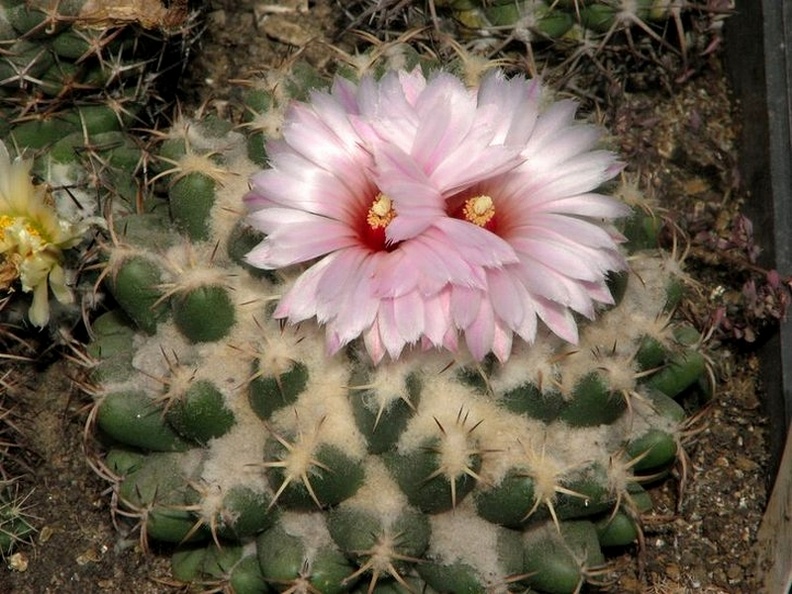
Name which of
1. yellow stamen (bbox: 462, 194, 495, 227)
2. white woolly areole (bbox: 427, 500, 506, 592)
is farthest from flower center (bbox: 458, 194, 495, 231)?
white woolly areole (bbox: 427, 500, 506, 592)

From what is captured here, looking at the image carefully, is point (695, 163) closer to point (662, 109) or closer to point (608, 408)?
point (662, 109)

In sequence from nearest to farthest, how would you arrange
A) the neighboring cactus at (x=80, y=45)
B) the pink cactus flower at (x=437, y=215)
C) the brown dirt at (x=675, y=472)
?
the pink cactus flower at (x=437, y=215) → the neighboring cactus at (x=80, y=45) → the brown dirt at (x=675, y=472)

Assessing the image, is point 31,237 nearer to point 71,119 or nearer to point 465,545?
point 71,119

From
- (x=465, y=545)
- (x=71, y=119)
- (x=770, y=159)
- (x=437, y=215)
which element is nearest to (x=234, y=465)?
(x=465, y=545)

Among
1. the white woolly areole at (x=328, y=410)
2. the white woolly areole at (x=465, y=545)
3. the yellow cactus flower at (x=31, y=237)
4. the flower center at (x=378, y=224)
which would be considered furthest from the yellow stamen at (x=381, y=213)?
the yellow cactus flower at (x=31, y=237)

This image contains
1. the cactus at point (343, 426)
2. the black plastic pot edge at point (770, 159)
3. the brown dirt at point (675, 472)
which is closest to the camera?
the cactus at point (343, 426)

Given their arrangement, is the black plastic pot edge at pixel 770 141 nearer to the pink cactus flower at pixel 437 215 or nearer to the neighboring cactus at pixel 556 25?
the neighboring cactus at pixel 556 25
